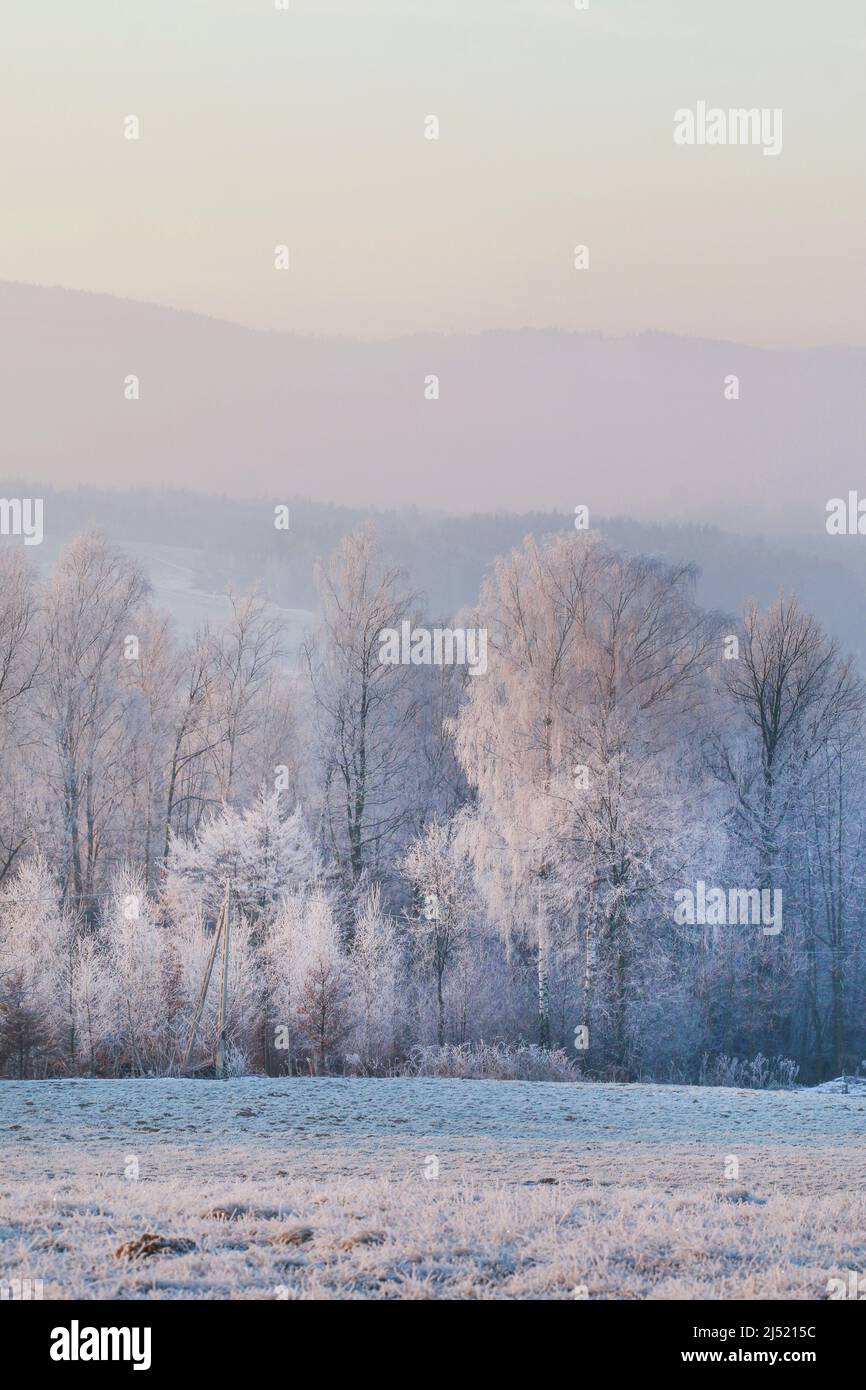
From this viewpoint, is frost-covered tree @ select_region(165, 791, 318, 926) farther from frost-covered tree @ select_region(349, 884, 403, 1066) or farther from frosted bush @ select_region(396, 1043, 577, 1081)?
frosted bush @ select_region(396, 1043, 577, 1081)

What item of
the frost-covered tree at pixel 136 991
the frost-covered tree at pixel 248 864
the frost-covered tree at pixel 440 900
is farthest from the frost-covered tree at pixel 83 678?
the frost-covered tree at pixel 440 900

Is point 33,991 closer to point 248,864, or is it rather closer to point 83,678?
point 248,864

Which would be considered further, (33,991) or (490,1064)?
(33,991)

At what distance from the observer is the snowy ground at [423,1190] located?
929cm

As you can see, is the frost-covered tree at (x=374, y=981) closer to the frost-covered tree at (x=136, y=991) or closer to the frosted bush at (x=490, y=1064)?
the frosted bush at (x=490, y=1064)

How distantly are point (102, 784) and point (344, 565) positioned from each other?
12503 mm

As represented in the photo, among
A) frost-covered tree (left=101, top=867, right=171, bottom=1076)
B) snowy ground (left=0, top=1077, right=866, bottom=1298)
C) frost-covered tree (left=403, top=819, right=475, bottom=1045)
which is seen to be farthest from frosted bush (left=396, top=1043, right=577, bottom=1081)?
snowy ground (left=0, top=1077, right=866, bottom=1298)

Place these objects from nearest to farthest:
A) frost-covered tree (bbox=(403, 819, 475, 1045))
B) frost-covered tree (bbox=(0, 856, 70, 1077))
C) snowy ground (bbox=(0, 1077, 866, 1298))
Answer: snowy ground (bbox=(0, 1077, 866, 1298)) < frost-covered tree (bbox=(0, 856, 70, 1077)) < frost-covered tree (bbox=(403, 819, 475, 1045))

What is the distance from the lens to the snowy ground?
30.5 feet

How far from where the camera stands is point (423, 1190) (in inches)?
528

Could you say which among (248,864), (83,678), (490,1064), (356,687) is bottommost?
(490,1064)

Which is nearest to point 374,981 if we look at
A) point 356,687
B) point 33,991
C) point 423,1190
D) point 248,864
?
point 248,864
